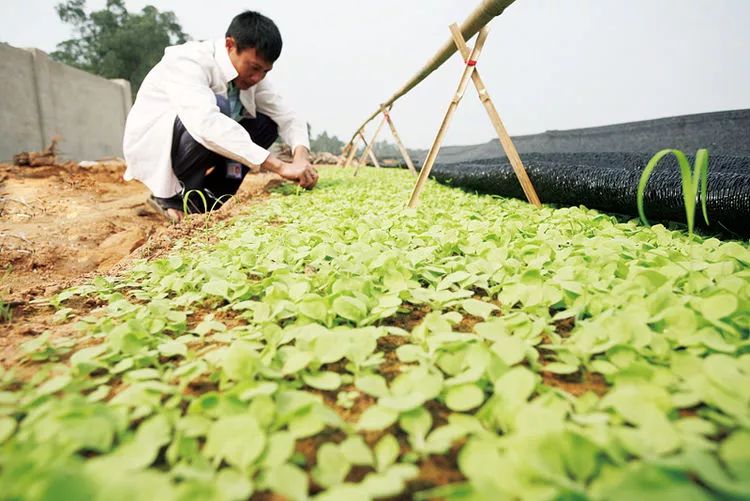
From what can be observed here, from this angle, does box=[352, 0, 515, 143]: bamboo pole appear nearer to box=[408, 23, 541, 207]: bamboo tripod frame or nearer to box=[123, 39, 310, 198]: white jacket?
box=[408, 23, 541, 207]: bamboo tripod frame

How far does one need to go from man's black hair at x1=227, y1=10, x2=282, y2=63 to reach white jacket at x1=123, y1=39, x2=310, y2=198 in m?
0.21

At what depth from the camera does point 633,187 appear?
178cm

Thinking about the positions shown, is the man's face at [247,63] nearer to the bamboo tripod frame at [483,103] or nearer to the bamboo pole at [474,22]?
the bamboo pole at [474,22]

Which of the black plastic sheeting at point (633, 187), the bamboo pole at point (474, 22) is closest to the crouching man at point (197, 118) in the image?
the bamboo pole at point (474, 22)

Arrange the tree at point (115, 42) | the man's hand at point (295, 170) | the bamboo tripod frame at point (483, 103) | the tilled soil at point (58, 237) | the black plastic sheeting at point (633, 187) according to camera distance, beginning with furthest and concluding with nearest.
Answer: the tree at point (115, 42) → the man's hand at point (295, 170) → the bamboo tripod frame at point (483, 103) → the black plastic sheeting at point (633, 187) → the tilled soil at point (58, 237)

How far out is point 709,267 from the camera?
100 centimetres

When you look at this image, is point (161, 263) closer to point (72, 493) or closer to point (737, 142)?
point (72, 493)

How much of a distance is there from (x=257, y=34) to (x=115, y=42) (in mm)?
25087

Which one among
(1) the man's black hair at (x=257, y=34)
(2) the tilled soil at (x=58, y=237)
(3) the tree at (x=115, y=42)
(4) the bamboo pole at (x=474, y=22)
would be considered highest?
(3) the tree at (x=115, y=42)

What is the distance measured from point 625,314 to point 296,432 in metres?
0.61

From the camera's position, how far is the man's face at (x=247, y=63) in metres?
2.96

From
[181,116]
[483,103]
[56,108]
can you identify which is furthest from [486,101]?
[56,108]

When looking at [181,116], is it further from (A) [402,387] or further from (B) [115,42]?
(B) [115,42]

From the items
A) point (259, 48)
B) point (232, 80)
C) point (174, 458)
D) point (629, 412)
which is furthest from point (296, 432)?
point (232, 80)
